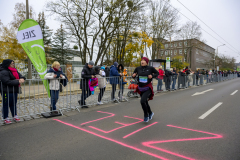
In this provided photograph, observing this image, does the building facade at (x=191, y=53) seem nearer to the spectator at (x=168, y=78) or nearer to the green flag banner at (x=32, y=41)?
the spectator at (x=168, y=78)

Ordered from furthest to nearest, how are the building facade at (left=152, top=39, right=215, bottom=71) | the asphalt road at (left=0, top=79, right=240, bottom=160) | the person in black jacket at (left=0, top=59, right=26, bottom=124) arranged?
the building facade at (left=152, top=39, right=215, bottom=71) < the person in black jacket at (left=0, top=59, right=26, bottom=124) < the asphalt road at (left=0, top=79, right=240, bottom=160)

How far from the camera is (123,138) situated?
3727 millimetres

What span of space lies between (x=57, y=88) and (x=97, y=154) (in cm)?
333

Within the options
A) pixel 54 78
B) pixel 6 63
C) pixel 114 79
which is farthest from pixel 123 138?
pixel 114 79

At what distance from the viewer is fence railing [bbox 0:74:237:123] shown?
16.2ft

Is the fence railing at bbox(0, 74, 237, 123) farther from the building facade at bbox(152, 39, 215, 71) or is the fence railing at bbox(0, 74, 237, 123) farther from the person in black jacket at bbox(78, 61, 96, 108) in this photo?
the building facade at bbox(152, 39, 215, 71)

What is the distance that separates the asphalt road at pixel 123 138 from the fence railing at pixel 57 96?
68cm

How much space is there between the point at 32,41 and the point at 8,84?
1.61 m

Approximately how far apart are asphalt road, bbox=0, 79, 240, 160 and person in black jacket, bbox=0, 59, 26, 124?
618 millimetres

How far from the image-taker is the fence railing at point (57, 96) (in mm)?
4930

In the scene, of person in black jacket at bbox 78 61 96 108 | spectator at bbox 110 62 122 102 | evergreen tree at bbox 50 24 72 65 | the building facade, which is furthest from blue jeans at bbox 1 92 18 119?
→ the building facade

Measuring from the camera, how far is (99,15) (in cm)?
1917

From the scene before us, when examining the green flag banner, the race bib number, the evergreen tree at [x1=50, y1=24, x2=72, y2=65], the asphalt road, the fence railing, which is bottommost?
the asphalt road

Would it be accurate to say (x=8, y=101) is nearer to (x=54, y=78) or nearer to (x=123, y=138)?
(x=54, y=78)
